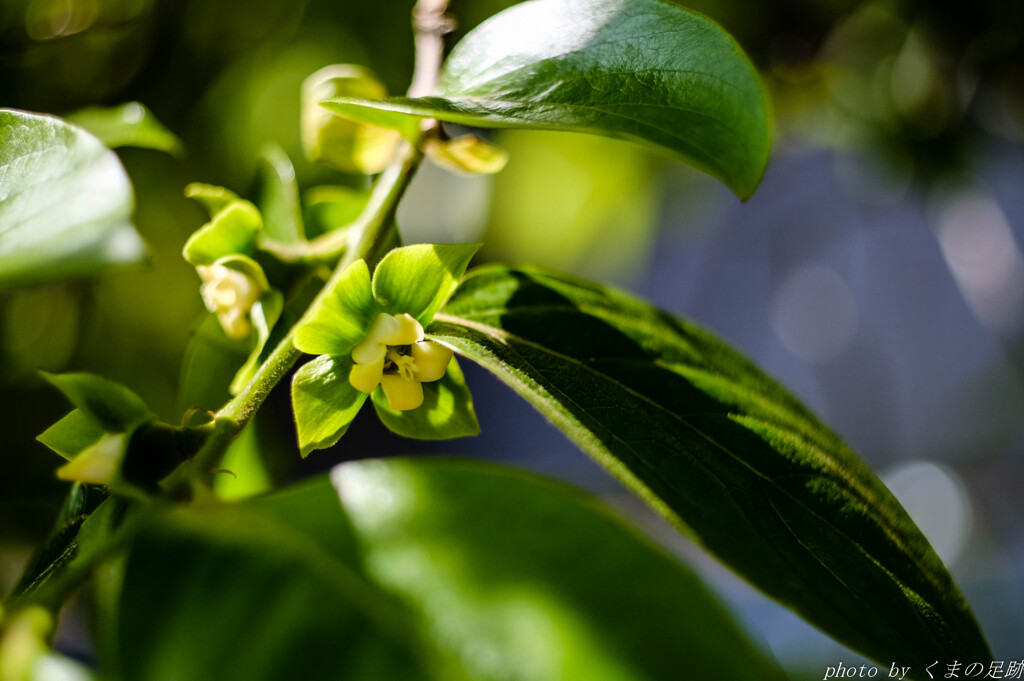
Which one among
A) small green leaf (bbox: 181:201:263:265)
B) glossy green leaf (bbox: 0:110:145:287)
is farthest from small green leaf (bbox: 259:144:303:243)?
glossy green leaf (bbox: 0:110:145:287)

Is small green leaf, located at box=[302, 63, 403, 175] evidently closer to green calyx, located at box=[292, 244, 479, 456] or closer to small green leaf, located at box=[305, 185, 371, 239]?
small green leaf, located at box=[305, 185, 371, 239]

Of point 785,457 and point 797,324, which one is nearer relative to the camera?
point 785,457

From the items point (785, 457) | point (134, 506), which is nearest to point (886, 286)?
point (785, 457)

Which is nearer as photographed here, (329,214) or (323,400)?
(323,400)

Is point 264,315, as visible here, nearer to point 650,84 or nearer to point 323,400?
point 323,400

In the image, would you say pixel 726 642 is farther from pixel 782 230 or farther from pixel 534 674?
pixel 782 230

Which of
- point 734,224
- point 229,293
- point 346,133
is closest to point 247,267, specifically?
point 229,293
